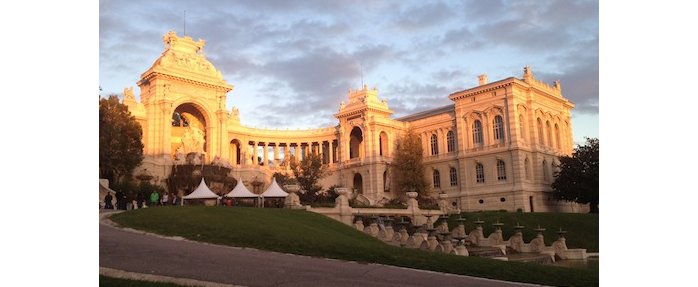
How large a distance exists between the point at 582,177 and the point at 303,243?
3550 cm

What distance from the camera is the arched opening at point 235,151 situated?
6725 centimetres

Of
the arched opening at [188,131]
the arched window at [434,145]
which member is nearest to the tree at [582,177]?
the arched window at [434,145]

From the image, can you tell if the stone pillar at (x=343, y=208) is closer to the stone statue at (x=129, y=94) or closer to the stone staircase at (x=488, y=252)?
the stone staircase at (x=488, y=252)

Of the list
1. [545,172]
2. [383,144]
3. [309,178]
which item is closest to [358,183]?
[383,144]

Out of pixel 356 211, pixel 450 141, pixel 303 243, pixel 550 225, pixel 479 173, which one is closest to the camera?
pixel 303 243

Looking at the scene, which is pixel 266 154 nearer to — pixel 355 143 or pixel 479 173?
pixel 355 143

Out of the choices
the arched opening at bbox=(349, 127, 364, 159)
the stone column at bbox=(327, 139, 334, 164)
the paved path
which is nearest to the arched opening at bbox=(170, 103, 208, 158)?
the stone column at bbox=(327, 139, 334, 164)

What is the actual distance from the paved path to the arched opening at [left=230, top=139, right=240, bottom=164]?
5049 cm

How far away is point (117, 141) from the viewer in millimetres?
42719

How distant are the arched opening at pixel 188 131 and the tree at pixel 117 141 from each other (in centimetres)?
932

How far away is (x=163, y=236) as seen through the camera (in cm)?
1925
